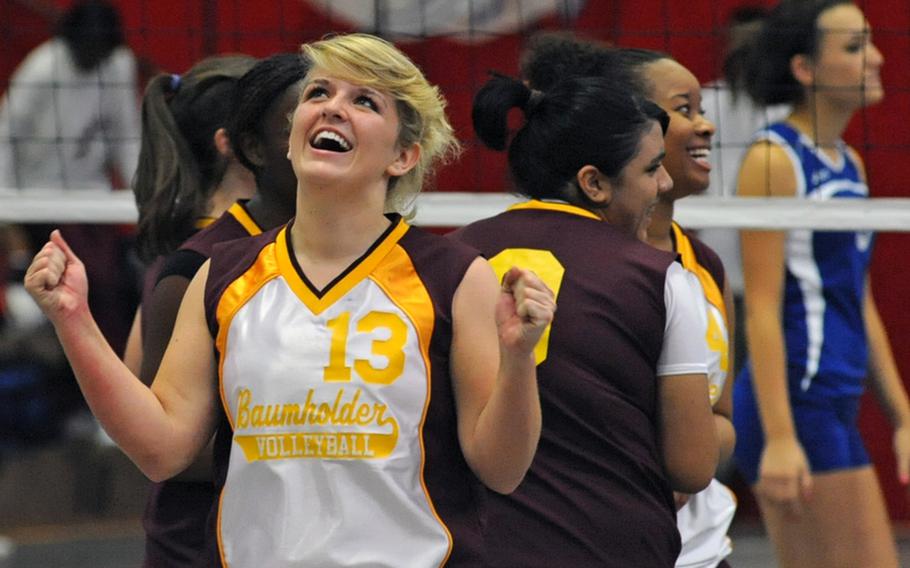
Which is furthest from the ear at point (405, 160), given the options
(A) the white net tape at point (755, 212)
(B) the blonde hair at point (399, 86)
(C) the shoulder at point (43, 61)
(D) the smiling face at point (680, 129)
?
(C) the shoulder at point (43, 61)

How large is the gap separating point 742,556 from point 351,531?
186 inches

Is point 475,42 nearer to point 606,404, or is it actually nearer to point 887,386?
point 887,386

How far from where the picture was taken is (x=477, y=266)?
295 cm

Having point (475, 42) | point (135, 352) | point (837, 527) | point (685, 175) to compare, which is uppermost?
point (685, 175)

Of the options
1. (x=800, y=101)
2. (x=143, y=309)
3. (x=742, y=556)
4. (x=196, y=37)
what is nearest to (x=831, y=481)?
(x=800, y=101)

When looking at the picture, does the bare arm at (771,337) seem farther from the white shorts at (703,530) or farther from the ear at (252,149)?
the ear at (252,149)

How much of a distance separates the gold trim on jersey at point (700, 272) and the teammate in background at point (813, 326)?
2.80 ft

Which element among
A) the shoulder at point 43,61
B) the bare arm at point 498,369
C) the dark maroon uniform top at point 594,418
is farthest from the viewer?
the shoulder at point 43,61

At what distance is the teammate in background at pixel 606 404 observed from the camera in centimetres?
328

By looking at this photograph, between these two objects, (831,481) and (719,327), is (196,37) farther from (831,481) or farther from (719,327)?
(719,327)

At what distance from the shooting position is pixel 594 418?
3299mm

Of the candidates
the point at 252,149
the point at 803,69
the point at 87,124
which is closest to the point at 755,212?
the point at 803,69

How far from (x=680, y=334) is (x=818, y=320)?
1753 millimetres

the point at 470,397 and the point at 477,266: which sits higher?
the point at 477,266
